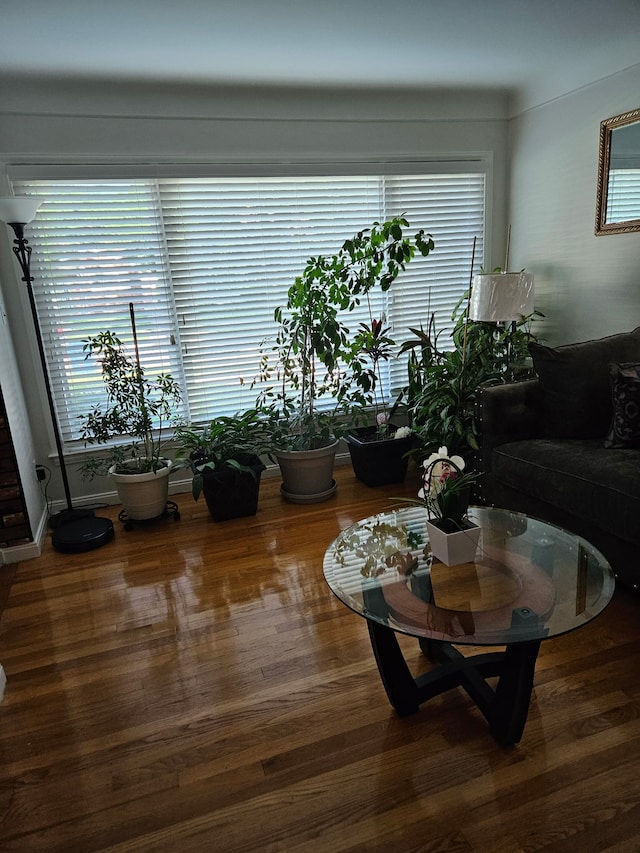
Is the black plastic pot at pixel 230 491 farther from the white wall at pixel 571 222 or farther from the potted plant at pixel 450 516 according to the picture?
the white wall at pixel 571 222

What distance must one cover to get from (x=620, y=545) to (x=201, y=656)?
173 centimetres

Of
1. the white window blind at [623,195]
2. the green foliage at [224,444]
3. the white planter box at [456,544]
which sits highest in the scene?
the white window blind at [623,195]

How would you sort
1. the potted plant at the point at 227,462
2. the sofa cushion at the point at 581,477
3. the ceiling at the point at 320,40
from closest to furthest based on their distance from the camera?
the sofa cushion at the point at 581,477
the ceiling at the point at 320,40
the potted plant at the point at 227,462

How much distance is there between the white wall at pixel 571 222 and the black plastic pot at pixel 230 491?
7.61 feet

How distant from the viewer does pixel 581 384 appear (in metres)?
2.73

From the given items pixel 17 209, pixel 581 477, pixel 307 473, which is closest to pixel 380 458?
pixel 307 473

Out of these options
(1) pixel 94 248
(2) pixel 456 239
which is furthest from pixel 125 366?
(2) pixel 456 239

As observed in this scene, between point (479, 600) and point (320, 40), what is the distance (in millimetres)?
2704

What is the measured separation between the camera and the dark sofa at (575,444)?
2203 millimetres

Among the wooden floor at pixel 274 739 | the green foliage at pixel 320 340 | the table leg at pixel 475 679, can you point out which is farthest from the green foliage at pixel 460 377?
the table leg at pixel 475 679

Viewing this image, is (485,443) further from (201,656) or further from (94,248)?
(94,248)

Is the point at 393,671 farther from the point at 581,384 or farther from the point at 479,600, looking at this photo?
the point at 581,384

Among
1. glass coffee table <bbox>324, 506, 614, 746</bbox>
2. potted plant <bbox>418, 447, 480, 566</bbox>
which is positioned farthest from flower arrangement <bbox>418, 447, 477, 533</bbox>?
glass coffee table <bbox>324, 506, 614, 746</bbox>

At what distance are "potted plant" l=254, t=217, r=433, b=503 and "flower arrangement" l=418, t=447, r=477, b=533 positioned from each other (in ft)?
5.44
